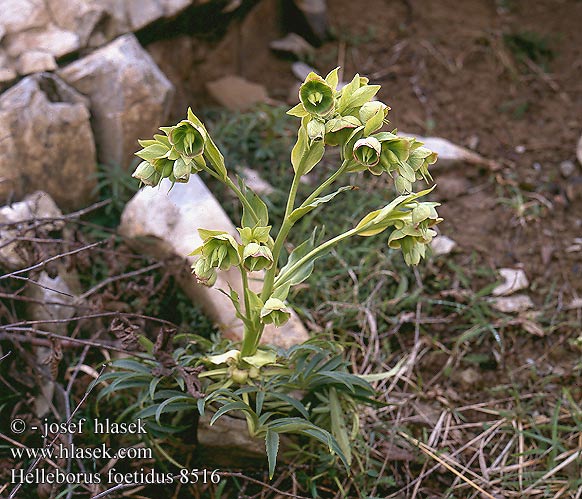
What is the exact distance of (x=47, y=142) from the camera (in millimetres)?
2617

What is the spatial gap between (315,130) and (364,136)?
0.11 metres

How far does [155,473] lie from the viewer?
Result: 1959mm

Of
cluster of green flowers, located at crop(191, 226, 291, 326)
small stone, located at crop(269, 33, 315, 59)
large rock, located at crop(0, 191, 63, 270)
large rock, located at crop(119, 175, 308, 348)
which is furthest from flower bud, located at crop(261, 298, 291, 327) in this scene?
small stone, located at crop(269, 33, 315, 59)

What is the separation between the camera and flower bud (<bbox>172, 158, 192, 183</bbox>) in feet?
5.18

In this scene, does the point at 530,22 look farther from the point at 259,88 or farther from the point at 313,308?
the point at 313,308

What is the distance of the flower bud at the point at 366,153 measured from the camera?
1531 millimetres

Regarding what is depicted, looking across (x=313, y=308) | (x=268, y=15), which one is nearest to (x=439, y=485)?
(x=313, y=308)

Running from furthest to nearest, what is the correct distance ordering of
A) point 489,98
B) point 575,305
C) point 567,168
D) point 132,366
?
point 489,98 → point 567,168 → point 575,305 → point 132,366

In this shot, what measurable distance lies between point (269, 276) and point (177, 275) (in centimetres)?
70

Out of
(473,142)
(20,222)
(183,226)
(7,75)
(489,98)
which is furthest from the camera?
(489,98)

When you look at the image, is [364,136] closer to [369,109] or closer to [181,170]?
[369,109]

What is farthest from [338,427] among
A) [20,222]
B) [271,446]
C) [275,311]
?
[20,222]

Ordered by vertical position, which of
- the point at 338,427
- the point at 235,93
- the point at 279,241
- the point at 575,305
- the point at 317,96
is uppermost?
the point at 317,96

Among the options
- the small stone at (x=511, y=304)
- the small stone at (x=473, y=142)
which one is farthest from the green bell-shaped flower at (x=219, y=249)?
the small stone at (x=473, y=142)
